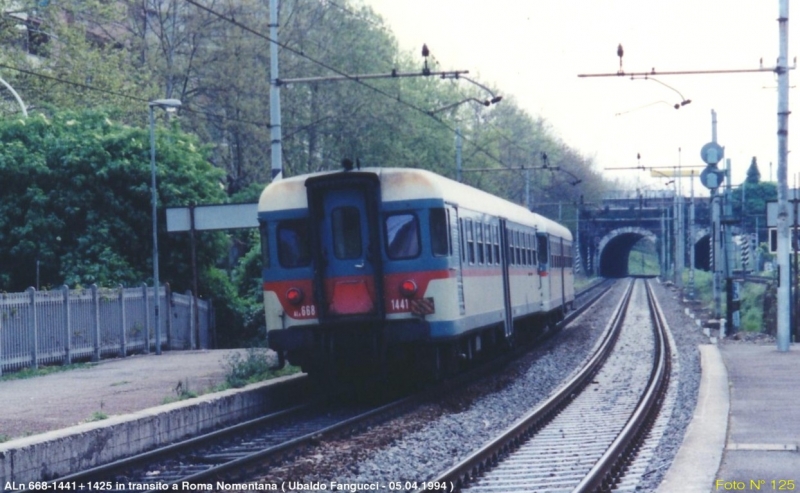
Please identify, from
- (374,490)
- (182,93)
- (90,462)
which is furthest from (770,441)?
(182,93)

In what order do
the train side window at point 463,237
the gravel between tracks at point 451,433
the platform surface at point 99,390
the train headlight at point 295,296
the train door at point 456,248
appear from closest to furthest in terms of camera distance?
the gravel between tracks at point 451,433
the platform surface at point 99,390
the train headlight at point 295,296
the train door at point 456,248
the train side window at point 463,237

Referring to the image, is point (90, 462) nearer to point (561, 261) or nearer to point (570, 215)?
point (561, 261)

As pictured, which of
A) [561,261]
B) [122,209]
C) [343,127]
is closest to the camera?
[122,209]

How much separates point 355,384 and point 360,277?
11.3 ft

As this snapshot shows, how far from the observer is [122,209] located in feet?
98.1

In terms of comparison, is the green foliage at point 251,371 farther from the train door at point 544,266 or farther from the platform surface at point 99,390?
the train door at point 544,266

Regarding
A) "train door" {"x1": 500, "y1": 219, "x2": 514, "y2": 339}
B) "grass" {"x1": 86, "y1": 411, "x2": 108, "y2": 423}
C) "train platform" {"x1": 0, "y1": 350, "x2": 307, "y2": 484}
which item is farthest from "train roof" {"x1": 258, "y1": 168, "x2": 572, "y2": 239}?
"grass" {"x1": 86, "y1": 411, "x2": 108, "y2": 423}

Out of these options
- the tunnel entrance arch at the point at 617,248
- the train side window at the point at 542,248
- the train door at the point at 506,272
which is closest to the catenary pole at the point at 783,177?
the train door at the point at 506,272

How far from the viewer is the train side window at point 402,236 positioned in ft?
51.7

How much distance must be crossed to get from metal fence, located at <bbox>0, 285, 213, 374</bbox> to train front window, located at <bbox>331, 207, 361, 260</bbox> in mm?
7640

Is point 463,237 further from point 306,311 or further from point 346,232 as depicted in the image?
point 306,311

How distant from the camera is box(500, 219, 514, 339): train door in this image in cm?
2153

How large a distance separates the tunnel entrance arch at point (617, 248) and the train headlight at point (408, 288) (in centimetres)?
8591

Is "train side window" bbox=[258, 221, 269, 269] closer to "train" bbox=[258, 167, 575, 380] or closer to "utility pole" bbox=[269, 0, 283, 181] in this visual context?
"train" bbox=[258, 167, 575, 380]
